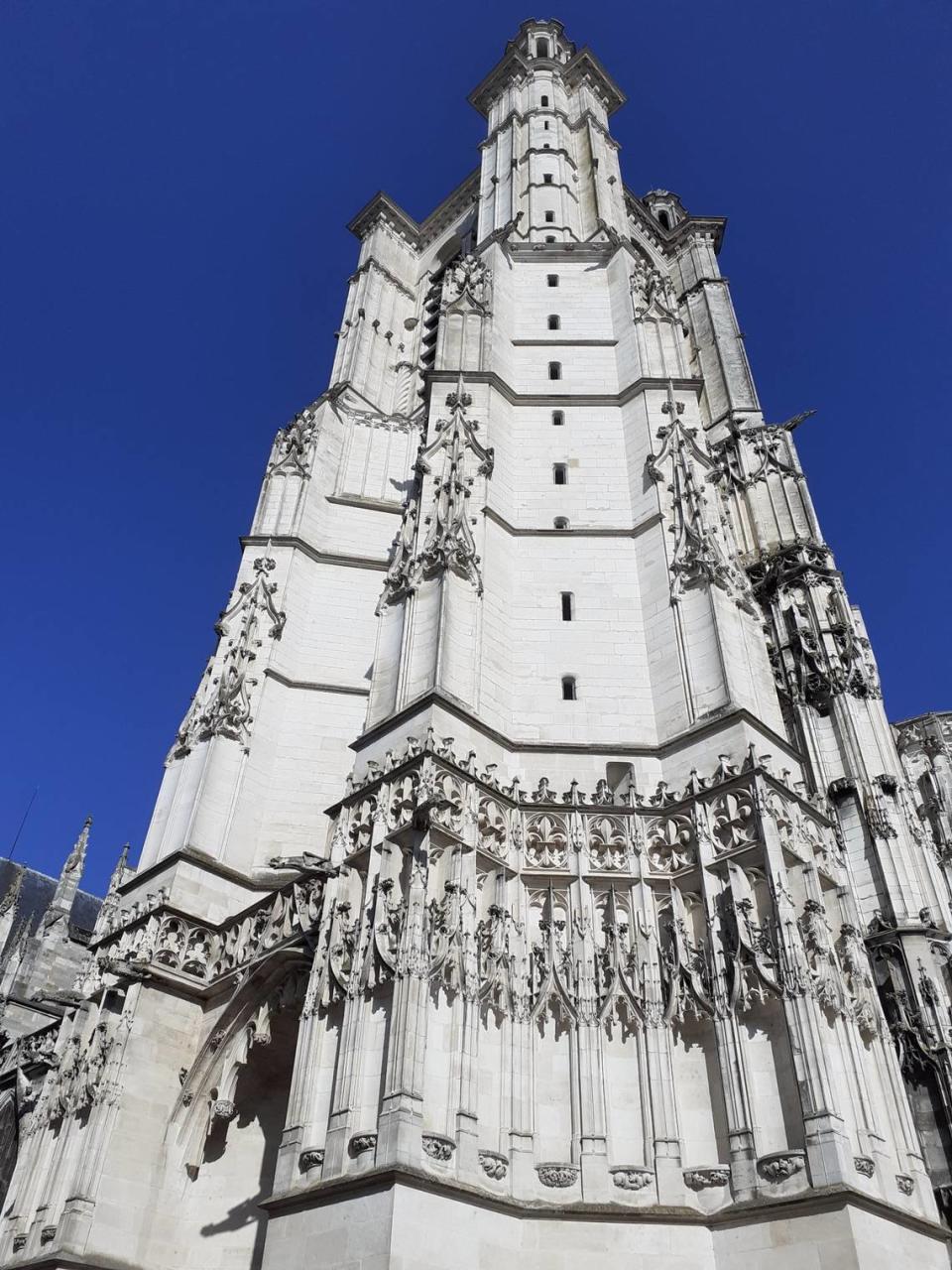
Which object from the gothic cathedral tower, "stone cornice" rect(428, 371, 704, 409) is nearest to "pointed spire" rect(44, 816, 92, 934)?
the gothic cathedral tower

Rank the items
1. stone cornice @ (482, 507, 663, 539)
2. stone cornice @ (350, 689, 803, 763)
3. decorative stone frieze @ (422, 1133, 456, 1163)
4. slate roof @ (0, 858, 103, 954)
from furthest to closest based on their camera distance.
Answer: slate roof @ (0, 858, 103, 954), stone cornice @ (482, 507, 663, 539), stone cornice @ (350, 689, 803, 763), decorative stone frieze @ (422, 1133, 456, 1163)

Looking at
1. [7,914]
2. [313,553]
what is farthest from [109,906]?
[7,914]

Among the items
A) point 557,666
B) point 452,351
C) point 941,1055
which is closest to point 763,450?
point 452,351

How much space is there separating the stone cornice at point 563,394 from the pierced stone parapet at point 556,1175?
1228 centimetres

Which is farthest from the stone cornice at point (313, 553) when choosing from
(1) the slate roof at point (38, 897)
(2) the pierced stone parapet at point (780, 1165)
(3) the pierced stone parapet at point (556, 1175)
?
(1) the slate roof at point (38, 897)

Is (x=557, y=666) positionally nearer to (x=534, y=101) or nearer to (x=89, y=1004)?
(x=89, y=1004)

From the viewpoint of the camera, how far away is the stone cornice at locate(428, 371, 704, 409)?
16609mm

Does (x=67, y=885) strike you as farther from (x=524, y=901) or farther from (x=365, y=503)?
(x=524, y=901)

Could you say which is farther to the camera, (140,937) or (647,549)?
(647,549)

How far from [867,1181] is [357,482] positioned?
16040mm

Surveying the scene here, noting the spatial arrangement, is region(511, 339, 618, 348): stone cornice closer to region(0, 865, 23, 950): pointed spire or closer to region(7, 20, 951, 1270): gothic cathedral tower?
region(7, 20, 951, 1270): gothic cathedral tower

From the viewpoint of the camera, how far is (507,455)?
16094mm

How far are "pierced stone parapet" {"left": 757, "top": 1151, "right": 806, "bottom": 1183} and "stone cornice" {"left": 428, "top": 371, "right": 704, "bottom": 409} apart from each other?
12.1 meters

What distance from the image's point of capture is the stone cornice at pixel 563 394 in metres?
16.6
